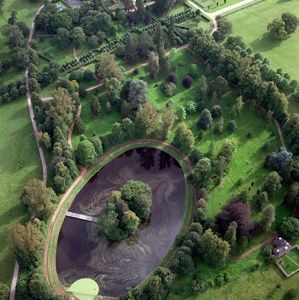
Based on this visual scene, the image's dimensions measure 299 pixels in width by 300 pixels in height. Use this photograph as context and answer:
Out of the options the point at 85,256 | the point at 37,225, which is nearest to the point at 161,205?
the point at 85,256

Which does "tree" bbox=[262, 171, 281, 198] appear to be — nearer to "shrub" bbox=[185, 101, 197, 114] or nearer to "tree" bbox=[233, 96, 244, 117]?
"tree" bbox=[233, 96, 244, 117]

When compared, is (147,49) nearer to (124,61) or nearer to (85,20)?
(124,61)

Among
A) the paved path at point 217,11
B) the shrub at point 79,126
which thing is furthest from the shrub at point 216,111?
the paved path at point 217,11

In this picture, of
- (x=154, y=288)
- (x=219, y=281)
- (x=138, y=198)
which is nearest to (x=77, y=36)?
(x=138, y=198)

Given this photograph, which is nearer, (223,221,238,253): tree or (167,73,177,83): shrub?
(223,221,238,253): tree

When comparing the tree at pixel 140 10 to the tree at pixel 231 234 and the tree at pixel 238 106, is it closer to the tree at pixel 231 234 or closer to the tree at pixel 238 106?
the tree at pixel 238 106

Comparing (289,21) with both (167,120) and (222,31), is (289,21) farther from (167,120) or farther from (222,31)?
(167,120)

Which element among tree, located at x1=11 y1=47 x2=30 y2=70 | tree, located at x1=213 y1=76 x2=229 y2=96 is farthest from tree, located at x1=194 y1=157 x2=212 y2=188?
tree, located at x1=11 y1=47 x2=30 y2=70
